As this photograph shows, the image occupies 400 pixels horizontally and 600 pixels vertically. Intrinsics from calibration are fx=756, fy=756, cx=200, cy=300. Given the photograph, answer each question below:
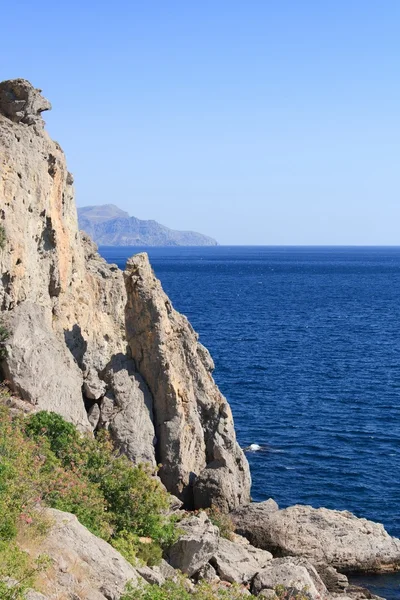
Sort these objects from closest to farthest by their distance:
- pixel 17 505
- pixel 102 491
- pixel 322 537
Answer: pixel 17 505
pixel 102 491
pixel 322 537

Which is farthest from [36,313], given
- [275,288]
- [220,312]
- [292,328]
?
[275,288]

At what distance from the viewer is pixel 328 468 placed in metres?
48.8

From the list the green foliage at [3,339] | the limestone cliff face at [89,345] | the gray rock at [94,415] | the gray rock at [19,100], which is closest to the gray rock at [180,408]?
the limestone cliff face at [89,345]

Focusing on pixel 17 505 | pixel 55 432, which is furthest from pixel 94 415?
pixel 17 505

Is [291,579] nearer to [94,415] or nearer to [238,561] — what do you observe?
[238,561]

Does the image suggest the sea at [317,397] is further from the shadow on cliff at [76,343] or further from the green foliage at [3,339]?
the green foliage at [3,339]

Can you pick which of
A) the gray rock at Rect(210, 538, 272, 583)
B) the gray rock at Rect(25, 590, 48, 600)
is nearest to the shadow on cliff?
the gray rock at Rect(210, 538, 272, 583)

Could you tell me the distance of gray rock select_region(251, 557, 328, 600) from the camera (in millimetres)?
27905

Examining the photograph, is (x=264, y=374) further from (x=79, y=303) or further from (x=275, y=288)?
(x=275, y=288)

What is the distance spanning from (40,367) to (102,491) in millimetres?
7923

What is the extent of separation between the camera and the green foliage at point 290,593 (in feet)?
86.7

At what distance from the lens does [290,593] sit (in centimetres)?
2720

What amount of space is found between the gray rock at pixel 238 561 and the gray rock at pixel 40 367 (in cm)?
883

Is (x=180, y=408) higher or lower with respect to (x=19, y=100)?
lower
